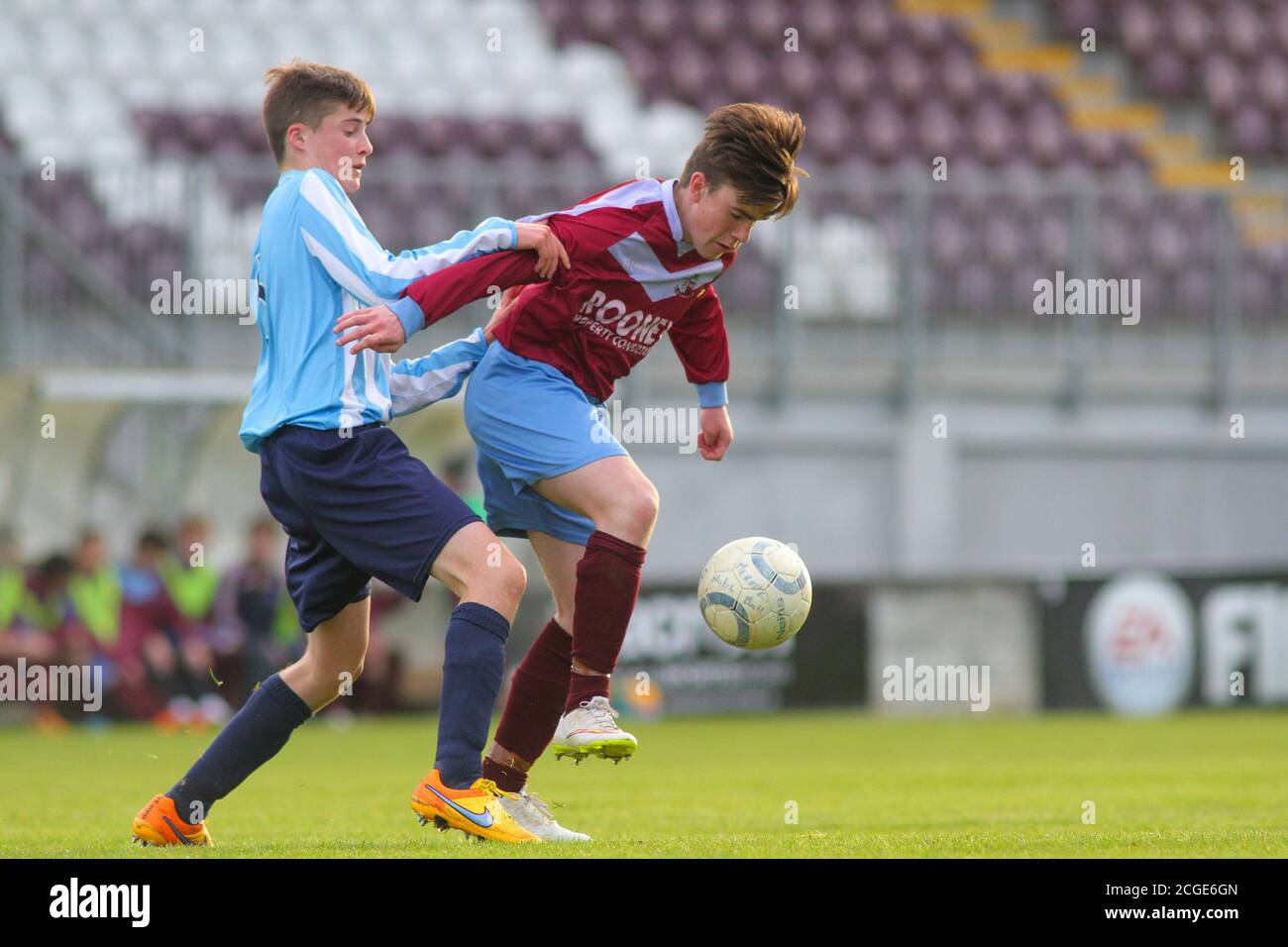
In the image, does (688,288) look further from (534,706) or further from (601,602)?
(534,706)

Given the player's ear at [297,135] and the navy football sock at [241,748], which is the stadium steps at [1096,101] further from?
the navy football sock at [241,748]

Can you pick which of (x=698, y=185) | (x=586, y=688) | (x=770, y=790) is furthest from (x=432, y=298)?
(x=770, y=790)

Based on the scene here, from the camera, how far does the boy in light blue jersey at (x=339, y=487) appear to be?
178 inches

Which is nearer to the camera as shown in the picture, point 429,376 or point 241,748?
point 241,748

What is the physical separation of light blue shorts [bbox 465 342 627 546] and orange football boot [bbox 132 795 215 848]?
1178 millimetres

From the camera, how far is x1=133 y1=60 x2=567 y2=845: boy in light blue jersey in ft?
14.8

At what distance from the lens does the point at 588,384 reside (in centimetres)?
519

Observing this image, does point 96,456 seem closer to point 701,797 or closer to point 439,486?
point 701,797

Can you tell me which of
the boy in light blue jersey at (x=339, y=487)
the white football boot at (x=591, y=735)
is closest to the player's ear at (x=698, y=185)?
the boy in light blue jersey at (x=339, y=487)

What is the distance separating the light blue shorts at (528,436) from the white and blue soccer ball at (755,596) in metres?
0.40

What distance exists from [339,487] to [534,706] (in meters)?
0.94

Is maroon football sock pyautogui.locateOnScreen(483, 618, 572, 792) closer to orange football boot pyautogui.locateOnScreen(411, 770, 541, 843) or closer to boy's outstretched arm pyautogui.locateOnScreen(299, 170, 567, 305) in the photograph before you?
orange football boot pyautogui.locateOnScreen(411, 770, 541, 843)

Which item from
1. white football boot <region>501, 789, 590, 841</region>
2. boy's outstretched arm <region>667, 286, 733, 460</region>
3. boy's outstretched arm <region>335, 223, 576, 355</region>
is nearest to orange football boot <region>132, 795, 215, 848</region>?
white football boot <region>501, 789, 590, 841</region>
